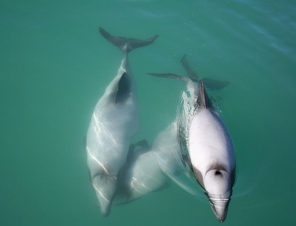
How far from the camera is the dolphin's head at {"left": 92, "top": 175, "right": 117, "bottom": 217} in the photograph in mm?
6430

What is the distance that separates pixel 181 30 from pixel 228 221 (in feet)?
24.3

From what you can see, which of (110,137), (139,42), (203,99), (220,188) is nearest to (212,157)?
(220,188)

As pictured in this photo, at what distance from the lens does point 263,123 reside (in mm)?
8047

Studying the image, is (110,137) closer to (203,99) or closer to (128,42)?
(203,99)

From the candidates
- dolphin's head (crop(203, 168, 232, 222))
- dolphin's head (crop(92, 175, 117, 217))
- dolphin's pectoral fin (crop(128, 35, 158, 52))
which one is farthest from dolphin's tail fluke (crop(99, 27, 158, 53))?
dolphin's head (crop(203, 168, 232, 222))

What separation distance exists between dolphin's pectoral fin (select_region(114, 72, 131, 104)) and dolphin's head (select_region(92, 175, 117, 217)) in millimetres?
2195

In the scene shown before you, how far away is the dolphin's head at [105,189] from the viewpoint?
6.43 m

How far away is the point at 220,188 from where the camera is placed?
10.4 ft

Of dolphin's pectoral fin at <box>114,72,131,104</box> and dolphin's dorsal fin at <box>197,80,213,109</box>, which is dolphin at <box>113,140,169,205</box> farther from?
dolphin's dorsal fin at <box>197,80,213,109</box>

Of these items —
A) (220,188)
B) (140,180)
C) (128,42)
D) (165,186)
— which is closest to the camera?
(220,188)

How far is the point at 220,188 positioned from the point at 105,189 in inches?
157

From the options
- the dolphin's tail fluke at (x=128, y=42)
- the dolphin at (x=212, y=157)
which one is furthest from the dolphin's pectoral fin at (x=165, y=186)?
the dolphin's tail fluke at (x=128, y=42)

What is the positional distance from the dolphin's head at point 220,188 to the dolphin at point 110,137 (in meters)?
3.77

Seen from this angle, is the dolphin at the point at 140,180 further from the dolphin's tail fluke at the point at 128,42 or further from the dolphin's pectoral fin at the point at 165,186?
the dolphin's tail fluke at the point at 128,42
